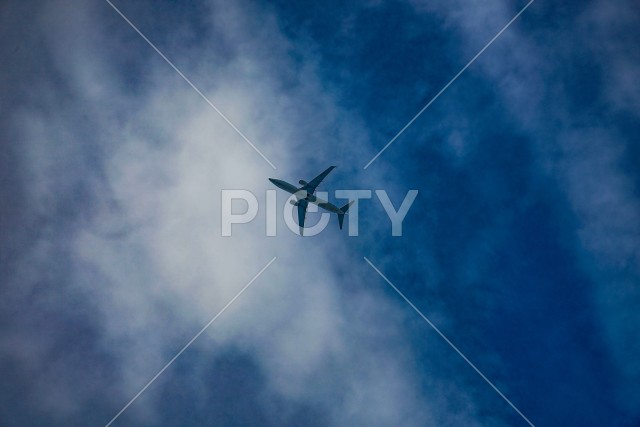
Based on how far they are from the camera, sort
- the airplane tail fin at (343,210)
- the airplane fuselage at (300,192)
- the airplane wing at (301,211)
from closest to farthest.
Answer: the airplane fuselage at (300,192), the airplane wing at (301,211), the airplane tail fin at (343,210)

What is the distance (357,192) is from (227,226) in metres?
20.6

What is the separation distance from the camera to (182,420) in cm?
5984

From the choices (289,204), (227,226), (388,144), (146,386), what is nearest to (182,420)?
(146,386)

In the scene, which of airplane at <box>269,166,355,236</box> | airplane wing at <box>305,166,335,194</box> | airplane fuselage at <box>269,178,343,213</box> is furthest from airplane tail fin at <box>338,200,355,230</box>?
airplane wing at <box>305,166,335,194</box>

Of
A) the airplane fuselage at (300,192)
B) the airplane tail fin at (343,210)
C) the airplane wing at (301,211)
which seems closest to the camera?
the airplane fuselage at (300,192)

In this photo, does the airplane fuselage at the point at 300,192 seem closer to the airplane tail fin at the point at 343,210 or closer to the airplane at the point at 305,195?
the airplane at the point at 305,195

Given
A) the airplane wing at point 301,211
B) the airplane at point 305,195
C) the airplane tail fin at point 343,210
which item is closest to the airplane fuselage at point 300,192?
the airplane at point 305,195

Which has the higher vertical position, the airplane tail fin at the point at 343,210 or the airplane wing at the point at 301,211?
the airplane tail fin at the point at 343,210

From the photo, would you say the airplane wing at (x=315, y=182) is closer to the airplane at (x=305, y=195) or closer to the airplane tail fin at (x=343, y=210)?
the airplane at (x=305, y=195)

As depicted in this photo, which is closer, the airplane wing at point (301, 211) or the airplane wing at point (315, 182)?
the airplane wing at point (315, 182)

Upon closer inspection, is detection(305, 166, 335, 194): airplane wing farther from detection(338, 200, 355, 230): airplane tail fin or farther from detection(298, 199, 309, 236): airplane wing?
detection(338, 200, 355, 230): airplane tail fin

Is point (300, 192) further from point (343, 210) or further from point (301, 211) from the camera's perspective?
point (343, 210)

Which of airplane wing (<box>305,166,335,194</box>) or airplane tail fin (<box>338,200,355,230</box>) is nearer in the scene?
airplane wing (<box>305,166,335,194</box>)

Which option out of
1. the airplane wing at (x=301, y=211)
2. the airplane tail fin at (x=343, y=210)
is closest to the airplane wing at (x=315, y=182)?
the airplane wing at (x=301, y=211)
